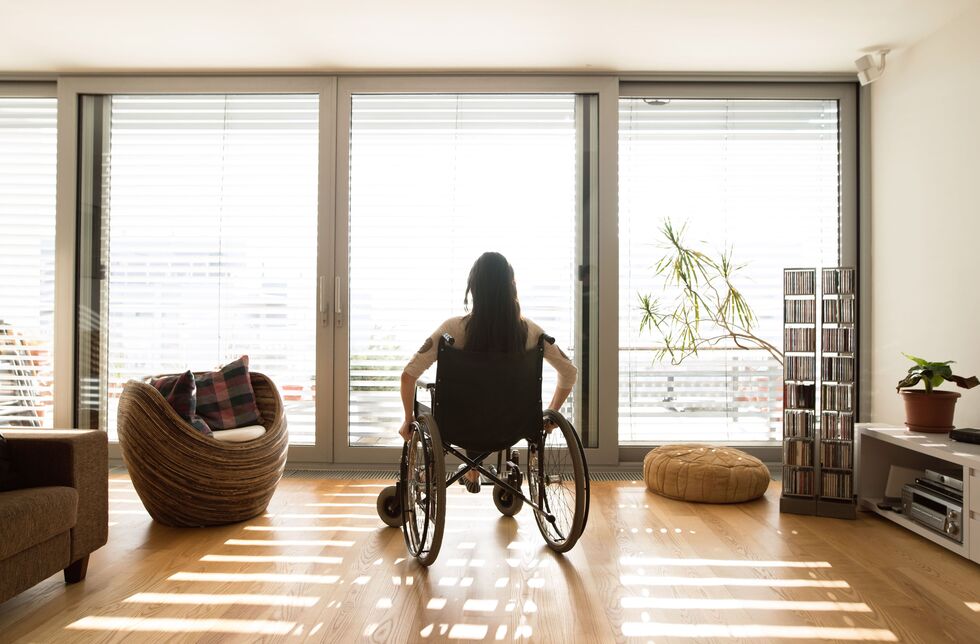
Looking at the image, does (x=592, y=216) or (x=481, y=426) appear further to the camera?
(x=592, y=216)

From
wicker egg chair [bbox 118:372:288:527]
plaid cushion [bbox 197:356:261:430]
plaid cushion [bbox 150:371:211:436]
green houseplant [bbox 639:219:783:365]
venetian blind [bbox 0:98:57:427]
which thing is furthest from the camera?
venetian blind [bbox 0:98:57:427]

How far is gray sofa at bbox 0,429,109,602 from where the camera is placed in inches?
74.0

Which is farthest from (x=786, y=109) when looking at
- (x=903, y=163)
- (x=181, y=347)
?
(x=181, y=347)

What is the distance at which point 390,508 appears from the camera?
115 inches

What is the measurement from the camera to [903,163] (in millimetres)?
3770

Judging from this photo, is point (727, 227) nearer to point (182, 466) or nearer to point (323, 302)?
point (323, 302)

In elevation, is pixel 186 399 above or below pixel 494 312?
below

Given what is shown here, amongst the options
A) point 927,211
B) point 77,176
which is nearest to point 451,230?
point 77,176

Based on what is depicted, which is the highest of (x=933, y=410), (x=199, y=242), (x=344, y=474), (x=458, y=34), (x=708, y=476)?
(x=458, y=34)

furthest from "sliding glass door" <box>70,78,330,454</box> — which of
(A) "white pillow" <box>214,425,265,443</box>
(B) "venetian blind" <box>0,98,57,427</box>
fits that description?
(A) "white pillow" <box>214,425,265,443</box>

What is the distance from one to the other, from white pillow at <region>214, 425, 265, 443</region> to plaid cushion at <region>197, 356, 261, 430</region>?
0.06m

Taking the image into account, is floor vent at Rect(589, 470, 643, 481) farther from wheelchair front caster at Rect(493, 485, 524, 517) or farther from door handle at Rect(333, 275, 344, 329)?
door handle at Rect(333, 275, 344, 329)

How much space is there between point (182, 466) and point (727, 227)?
3.32 meters

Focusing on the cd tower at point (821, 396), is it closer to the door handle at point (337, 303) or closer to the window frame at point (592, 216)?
the window frame at point (592, 216)
